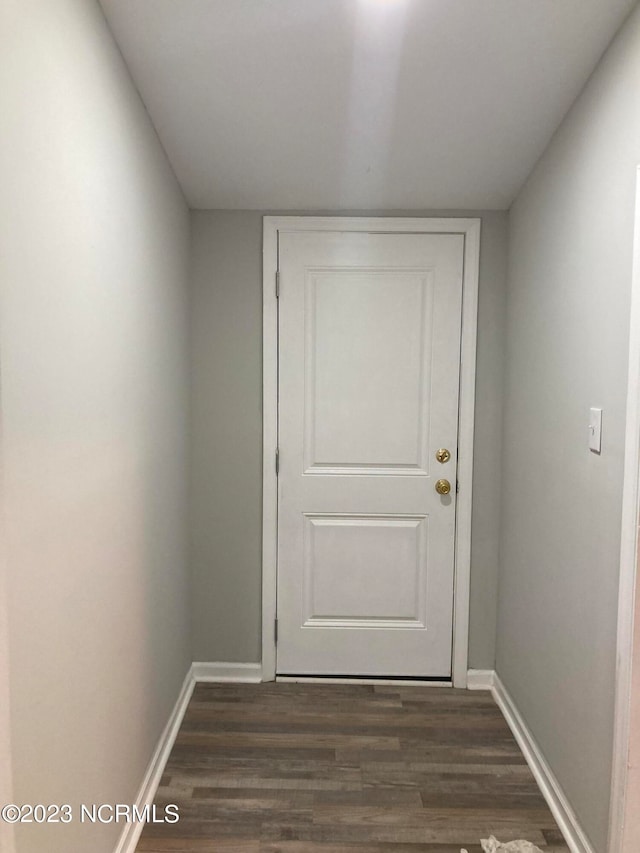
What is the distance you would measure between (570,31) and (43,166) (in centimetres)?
130

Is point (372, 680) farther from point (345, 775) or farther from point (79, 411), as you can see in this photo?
point (79, 411)

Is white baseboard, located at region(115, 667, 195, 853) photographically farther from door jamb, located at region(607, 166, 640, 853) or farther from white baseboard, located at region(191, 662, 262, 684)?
door jamb, located at region(607, 166, 640, 853)

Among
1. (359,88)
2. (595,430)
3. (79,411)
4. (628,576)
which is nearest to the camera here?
(79,411)

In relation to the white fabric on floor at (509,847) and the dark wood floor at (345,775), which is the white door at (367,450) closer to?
the dark wood floor at (345,775)

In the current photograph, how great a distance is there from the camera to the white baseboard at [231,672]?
2734mm

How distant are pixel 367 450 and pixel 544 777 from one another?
4.38 ft

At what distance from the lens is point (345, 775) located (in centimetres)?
208

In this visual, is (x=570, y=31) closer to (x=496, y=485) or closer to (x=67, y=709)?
(x=496, y=485)

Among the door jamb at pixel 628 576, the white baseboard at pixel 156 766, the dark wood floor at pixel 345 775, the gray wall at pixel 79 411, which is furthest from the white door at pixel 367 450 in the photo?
the door jamb at pixel 628 576

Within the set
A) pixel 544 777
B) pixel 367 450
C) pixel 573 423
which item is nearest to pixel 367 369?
pixel 367 450

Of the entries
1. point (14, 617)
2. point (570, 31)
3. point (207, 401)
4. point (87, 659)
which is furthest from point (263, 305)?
point (14, 617)

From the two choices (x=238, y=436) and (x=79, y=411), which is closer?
(x=79, y=411)

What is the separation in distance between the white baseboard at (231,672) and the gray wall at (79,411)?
0.62 m

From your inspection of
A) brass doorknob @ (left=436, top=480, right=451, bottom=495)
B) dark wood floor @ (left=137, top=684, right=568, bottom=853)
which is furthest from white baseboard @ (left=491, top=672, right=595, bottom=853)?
brass doorknob @ (left=436, top=480, right=451, bottom=495)
